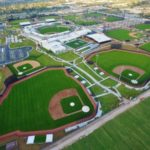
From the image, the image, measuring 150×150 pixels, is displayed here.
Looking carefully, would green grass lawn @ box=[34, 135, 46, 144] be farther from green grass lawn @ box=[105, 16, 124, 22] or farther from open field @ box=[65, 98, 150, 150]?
green grass lawn @ box=[105, 16, 124, 22]

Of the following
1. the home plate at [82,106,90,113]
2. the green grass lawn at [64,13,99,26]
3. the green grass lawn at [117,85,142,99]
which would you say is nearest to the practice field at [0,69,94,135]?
the home plate at [82,106,90,113]

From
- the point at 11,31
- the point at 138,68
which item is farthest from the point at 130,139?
the point at 11,31

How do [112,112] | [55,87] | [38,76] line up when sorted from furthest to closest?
1. [38,76]
2. [55,87]
3. [112,112]

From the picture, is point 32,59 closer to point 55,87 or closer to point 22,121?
point 55,87

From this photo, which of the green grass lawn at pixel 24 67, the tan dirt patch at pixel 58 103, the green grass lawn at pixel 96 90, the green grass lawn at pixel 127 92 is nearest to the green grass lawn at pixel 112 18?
the green grass lawn at pixel 24 67

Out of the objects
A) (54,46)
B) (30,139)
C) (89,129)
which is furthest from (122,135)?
(54,46)

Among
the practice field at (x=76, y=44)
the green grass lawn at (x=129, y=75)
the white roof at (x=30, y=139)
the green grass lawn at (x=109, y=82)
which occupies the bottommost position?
the white roof at (x=30, y=139)

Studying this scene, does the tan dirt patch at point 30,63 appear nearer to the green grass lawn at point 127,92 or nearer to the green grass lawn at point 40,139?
the green grass lawn at point 127,92
